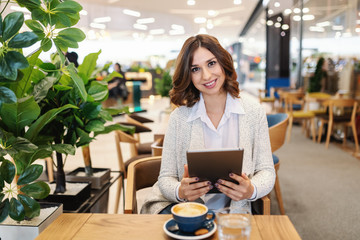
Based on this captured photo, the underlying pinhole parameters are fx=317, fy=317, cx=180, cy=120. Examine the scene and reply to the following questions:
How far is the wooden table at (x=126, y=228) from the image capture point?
98 cm

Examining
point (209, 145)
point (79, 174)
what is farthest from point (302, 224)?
point (79, 174)

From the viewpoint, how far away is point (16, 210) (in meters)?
1.10

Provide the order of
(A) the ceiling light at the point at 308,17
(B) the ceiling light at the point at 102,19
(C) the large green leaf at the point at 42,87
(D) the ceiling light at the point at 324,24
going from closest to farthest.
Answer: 1. (C) the large green leaf at the point at 42,87
2. (D) the ceiling light at the point at 324,24
3. (A) the ceiling light at the point at 308,17
4. (B) the ceiling light at the point at 102,19

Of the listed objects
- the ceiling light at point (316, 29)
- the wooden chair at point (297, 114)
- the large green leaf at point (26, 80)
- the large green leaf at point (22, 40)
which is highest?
the ceiling light at point (316, 29)

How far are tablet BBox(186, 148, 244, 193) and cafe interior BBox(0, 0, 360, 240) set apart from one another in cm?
18

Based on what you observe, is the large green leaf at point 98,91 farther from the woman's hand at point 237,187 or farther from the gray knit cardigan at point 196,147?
the woman's hand at point 237,187

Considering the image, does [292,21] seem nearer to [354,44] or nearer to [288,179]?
[354,44]

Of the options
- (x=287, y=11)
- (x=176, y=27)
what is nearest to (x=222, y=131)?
(x=287, y=11)

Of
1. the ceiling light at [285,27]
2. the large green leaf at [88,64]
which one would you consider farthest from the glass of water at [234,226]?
the ceiling light at [285,27]

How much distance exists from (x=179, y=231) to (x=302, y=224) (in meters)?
2.07

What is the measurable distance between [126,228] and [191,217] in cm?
25

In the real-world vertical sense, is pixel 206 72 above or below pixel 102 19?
below

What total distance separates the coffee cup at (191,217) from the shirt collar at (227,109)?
24.3 inches

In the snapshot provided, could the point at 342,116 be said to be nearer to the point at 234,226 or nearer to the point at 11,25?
the point at 234,226
